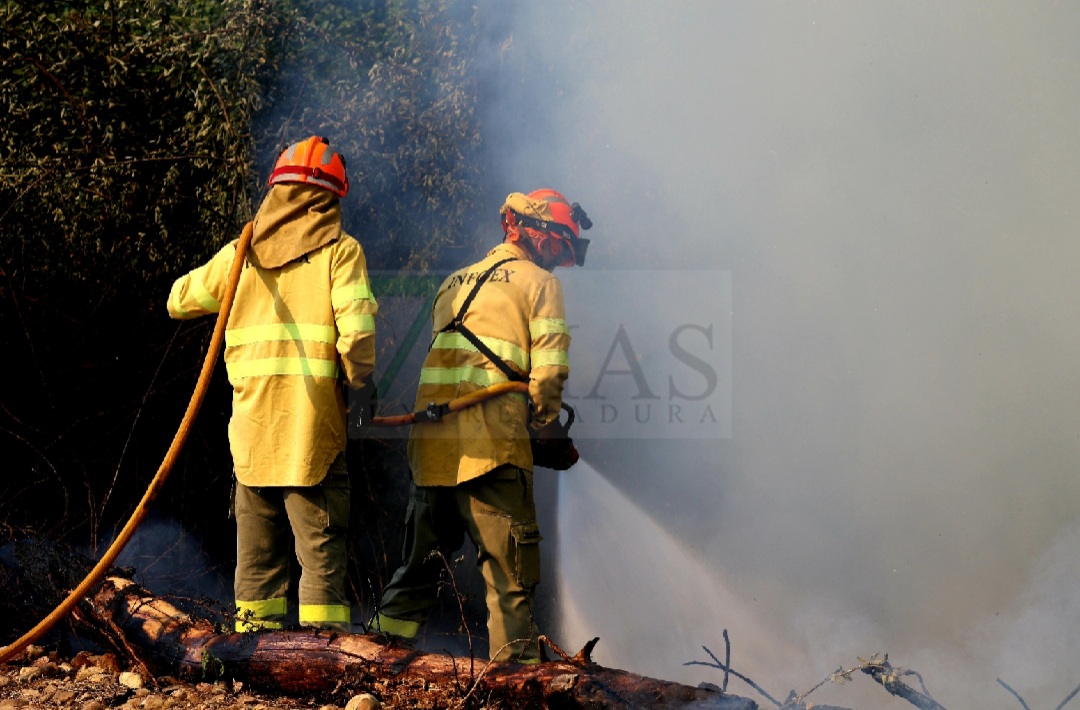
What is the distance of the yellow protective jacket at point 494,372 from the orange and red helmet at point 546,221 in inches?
6.6

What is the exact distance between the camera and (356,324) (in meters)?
3.90

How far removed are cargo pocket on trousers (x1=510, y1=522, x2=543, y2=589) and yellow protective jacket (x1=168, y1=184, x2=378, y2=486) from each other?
2.53 feet

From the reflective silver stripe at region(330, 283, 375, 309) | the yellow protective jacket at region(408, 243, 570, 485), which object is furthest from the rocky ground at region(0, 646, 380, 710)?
the reflective silver stripe at region(330, 283, 375, 309)

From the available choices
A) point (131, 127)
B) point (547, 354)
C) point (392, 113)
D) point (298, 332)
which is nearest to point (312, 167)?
point (298, 332)

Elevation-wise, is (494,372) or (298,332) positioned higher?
(298,332)

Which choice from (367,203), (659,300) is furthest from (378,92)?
(659,300)

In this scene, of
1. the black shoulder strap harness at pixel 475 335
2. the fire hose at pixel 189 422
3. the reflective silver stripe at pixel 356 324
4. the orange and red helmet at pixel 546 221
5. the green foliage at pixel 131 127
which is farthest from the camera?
the green foliage at pixel 131 127

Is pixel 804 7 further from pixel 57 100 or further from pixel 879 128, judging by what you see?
pixel 57 100

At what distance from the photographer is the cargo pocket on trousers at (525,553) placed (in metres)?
4.14

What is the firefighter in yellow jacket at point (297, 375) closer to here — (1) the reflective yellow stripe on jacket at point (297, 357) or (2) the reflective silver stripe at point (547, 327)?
(1) the reflective yellow stripe on jacket at point (297, 357)

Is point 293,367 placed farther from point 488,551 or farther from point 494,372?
point 488,551

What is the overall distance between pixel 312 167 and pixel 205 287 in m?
0.63

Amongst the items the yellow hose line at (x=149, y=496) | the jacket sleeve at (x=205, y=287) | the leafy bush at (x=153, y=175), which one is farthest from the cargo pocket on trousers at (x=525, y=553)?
the leafy bush at (x=153, y=175)

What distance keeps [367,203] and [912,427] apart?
3257 millimetres
